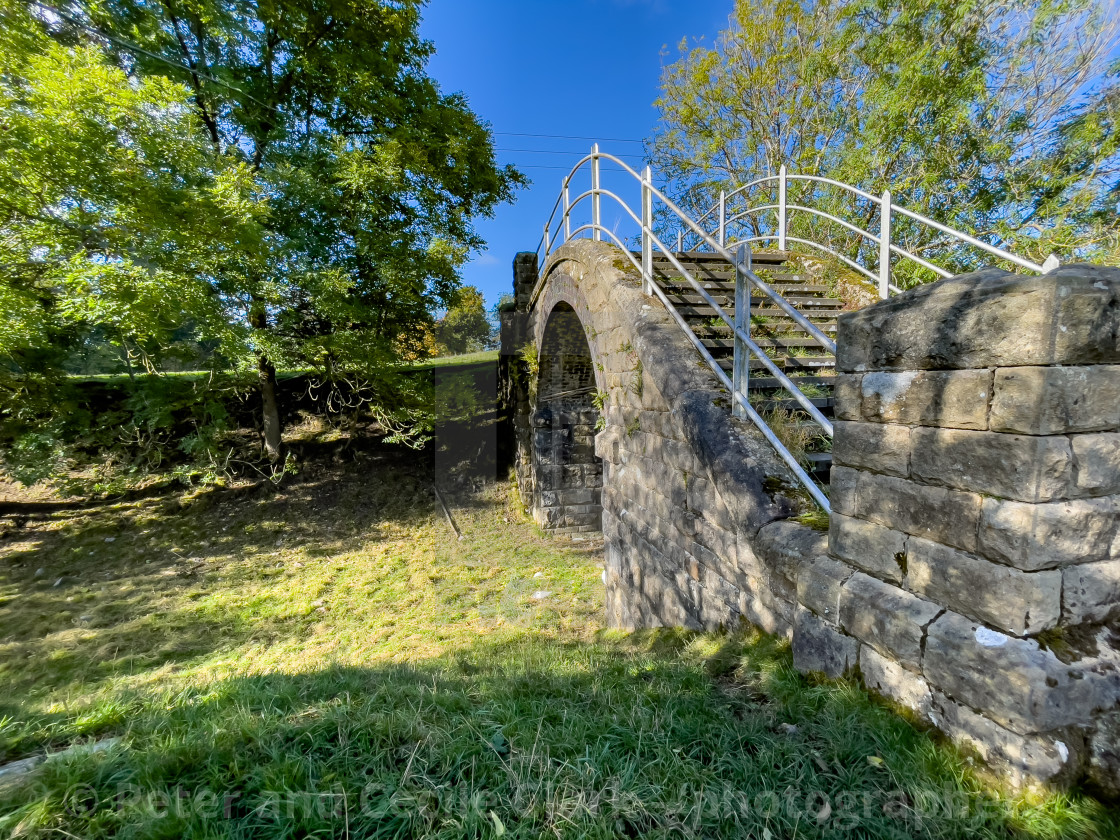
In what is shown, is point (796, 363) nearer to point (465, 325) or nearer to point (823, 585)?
point (823, 585)

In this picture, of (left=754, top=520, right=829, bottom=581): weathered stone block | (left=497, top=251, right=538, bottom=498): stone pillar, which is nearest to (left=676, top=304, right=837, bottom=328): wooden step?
(left=754, top=520, right=829, bottom=581): weathered stone block

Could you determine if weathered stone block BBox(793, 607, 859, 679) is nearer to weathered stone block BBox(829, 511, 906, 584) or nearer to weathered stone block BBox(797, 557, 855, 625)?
weathered stone block BBox(797, 557, 855, 625)

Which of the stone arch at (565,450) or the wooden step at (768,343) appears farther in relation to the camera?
the stone arch at (565,450)

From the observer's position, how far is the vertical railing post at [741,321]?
298 centimetres

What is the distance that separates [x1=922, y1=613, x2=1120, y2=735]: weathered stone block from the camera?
1353 mm

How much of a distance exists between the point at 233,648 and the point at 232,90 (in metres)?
8.29

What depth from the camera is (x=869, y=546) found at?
188cm

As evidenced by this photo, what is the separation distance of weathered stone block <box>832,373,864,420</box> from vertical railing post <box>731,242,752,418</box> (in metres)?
1.18

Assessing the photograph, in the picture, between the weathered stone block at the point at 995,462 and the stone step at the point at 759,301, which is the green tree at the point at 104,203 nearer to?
the stone step at the point at 759,301

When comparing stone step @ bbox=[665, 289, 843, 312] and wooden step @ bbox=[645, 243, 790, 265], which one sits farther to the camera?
wooden step @ bbox=[645, 243, 790, 265]

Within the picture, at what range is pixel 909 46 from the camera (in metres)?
9.32

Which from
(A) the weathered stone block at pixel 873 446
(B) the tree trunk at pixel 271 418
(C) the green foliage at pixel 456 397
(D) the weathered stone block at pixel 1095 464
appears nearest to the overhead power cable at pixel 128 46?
(B) the tree trunk at pixel 271 418

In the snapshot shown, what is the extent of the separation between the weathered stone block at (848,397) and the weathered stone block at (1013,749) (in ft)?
3.25

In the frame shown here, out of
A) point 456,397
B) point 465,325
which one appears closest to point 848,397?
point 456,397
